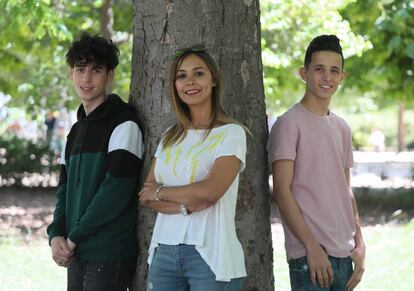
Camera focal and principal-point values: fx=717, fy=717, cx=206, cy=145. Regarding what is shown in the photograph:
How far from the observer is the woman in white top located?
10.4 feet

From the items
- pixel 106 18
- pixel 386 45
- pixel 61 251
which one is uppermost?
pixel 106 18

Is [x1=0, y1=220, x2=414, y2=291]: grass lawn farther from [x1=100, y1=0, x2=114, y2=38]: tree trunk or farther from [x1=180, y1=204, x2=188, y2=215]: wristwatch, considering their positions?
[x1=100, y1=0, x2=114, y2=38]: tree trunk

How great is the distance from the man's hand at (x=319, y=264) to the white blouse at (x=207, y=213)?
477 millimetres

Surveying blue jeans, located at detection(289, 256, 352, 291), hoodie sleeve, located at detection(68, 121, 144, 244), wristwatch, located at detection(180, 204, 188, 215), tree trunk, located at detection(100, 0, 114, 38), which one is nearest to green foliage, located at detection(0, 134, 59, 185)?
tree trunk, located at detection(100, 0, 114, 38)

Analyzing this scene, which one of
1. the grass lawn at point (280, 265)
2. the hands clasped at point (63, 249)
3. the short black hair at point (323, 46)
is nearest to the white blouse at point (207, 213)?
the hands clasped at point (63, 249)

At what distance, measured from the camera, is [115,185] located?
11.8 feet

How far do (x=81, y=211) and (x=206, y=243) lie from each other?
0.83m

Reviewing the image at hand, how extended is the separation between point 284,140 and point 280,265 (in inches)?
203

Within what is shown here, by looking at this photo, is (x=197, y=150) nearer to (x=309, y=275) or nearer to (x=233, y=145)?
(x=233, y=145)

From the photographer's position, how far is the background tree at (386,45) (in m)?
11.8

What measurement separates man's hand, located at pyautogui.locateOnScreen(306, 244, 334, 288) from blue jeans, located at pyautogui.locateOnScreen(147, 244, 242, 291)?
50cm

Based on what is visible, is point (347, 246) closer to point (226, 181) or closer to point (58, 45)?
point (226, 181)

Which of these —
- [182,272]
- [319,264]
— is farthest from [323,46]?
[182,272]

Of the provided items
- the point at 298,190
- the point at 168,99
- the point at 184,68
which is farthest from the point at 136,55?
the point at 298,190
